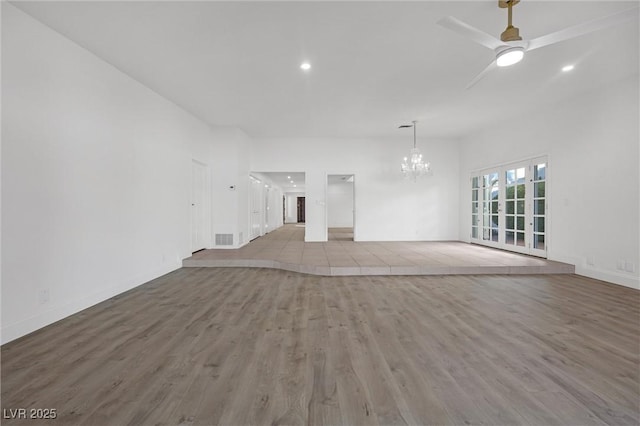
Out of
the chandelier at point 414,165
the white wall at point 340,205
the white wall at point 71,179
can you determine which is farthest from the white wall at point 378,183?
the white wall at point 340,205

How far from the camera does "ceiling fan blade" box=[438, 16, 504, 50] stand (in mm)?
2160

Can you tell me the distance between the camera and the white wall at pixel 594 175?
410 cm

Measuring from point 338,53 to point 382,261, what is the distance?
3.43m

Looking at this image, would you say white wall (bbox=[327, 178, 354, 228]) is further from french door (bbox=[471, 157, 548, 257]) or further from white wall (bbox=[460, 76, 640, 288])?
white wall (bbox=[460, 76, 640, 288])

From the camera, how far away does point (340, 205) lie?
15.7m


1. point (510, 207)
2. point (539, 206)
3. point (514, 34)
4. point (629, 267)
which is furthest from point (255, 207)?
point (629, 267)

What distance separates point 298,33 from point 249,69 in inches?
43.8

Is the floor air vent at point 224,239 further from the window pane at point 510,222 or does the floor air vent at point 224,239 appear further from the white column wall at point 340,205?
the white column wall at point 340,205

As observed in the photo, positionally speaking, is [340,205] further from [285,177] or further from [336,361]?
[336,361]

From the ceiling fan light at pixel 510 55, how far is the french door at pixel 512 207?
13.2 feet

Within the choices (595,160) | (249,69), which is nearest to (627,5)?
(595,160)

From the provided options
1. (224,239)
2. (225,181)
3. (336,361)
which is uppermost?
(225,181)

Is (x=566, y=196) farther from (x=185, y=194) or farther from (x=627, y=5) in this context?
(x=185, y=194)

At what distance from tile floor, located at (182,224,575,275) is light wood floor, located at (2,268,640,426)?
1107 mm
